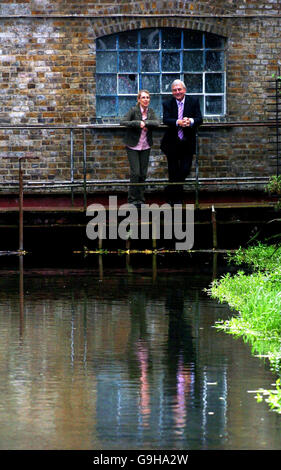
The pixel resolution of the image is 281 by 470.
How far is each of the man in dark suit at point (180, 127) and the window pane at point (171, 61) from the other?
8.81 feet

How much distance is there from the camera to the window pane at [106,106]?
20438 mm

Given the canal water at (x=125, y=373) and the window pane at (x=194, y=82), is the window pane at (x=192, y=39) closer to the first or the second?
the window pane at (x=194, y=82)

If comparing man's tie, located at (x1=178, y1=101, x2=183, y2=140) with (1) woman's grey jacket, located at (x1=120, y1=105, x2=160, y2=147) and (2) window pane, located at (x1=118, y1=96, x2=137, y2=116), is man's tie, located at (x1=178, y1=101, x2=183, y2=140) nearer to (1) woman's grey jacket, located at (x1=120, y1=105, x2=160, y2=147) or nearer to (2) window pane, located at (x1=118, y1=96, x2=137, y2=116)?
(1) woman's grey jacket, located at (x1=120, y1=105, x2=160, y2=147)

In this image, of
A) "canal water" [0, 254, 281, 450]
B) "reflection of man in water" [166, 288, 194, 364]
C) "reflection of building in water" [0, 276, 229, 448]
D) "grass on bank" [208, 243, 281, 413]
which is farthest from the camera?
"reflection of man in water" [166, 288, 194, 364]

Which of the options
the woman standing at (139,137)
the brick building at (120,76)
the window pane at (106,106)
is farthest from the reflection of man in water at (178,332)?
the window pane at (106,106)

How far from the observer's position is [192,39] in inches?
808

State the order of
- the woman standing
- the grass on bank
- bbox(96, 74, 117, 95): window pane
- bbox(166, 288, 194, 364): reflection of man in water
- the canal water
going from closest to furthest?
the canal water
the grass on bank
bbox(166, 288, 194, 364): reflection of man in water
the woman standing
bbox(96, 74, 117, 95): window pane

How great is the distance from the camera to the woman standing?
17.8m

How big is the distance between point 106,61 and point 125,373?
44.4ft

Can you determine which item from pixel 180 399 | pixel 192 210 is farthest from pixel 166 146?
pixel 180 399

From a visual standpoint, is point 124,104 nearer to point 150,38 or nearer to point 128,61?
point 128,61

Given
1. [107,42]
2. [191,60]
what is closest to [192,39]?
[191,60]

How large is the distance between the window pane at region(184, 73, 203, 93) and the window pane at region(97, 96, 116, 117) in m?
1.24

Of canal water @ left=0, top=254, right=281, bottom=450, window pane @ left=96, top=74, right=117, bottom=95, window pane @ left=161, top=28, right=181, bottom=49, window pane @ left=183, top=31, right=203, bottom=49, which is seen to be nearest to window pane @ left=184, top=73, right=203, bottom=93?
window pane @ left=183, top=31, right=203, bottom=49
